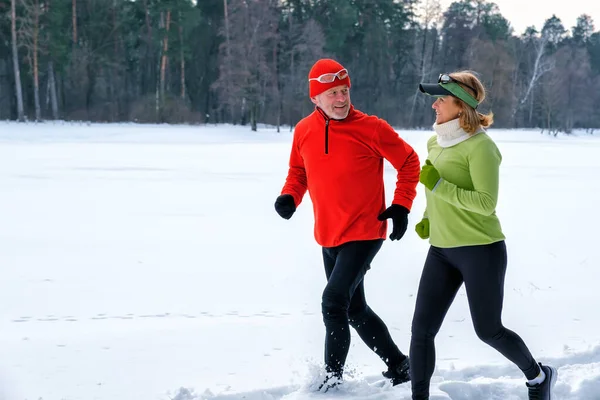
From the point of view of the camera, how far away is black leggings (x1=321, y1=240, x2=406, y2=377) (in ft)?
9.45

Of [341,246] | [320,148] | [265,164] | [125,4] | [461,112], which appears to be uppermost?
[125,4]

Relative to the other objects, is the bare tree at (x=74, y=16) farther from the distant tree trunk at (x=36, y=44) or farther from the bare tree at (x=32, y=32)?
the distant tree trunk at (x=36, y=44)

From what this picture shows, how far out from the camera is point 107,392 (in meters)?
3.22

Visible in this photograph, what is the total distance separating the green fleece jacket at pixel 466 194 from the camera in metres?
2.47

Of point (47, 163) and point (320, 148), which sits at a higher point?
point (320, 148)

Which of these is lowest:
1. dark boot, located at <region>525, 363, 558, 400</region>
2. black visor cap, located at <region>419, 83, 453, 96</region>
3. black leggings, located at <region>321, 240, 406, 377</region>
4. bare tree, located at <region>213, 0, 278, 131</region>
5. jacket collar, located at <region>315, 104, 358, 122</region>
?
dark boot, located at <region>525, 363, 558, 400</region>

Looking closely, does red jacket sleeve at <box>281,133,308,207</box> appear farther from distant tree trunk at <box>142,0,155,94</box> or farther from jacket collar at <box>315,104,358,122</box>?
distant tree trunk at <box>142,0,155,94</box>

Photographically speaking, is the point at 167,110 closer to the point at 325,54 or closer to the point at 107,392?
the point at 325,54

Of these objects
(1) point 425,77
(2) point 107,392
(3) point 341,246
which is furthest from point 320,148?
(1) point 425,77

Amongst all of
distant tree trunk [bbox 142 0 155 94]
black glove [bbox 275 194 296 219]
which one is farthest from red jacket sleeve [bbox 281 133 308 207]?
distant tree trunk [bbox 142 0 155 94]

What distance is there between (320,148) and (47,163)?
48.0ft

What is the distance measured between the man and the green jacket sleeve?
19.3 inches

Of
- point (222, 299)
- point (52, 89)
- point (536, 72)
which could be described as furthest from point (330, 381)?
point (536, 72)

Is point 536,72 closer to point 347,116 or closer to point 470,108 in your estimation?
point 347,116
